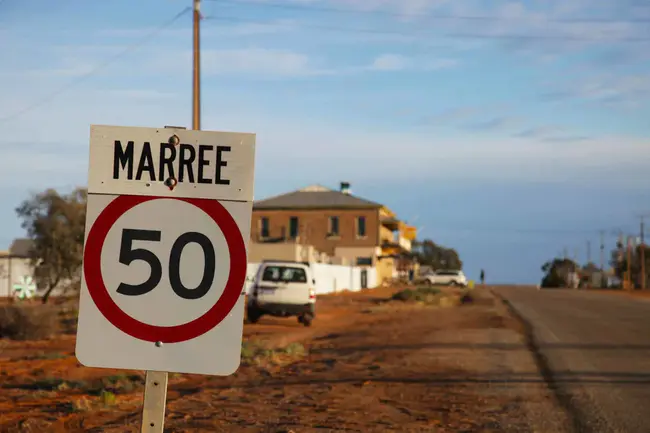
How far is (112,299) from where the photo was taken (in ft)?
12.6

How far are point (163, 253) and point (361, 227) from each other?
262ft

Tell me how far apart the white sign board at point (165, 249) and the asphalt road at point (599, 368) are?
6338 mm

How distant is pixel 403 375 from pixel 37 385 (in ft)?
17.9

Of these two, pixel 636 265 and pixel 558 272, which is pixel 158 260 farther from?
pixel 558 272

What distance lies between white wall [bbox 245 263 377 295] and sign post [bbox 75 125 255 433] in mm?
39264

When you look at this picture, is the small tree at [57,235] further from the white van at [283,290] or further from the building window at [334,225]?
the building window at [334,225]

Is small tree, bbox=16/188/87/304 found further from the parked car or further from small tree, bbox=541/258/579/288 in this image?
small tree, bbox=541/258/579/288

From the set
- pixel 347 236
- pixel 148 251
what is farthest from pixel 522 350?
pixel 347 236

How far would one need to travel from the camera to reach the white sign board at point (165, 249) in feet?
12.6

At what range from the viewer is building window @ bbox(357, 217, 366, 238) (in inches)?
3275

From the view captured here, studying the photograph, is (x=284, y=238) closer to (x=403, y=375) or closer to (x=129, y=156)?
(x=403, y=375)

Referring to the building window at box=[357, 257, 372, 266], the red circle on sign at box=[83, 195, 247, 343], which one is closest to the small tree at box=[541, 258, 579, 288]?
the building window at box=[357, 257, 372, 266]

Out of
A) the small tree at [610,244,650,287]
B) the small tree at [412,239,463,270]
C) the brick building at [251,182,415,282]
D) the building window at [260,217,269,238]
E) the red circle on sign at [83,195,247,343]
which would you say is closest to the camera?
the red circle on sign at [83,195,247,343]

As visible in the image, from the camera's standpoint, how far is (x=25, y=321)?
23.2 m
